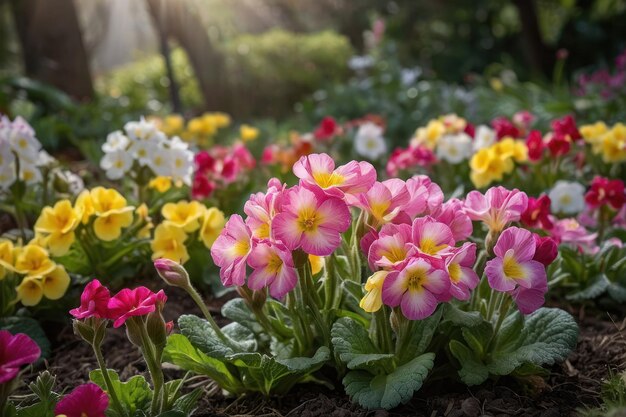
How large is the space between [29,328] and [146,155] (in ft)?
2.91

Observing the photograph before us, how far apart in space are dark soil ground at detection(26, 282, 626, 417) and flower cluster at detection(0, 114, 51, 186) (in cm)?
80

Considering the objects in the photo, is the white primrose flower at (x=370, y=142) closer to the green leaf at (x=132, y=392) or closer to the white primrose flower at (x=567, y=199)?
the white primrose flower at (x=567, y=199)

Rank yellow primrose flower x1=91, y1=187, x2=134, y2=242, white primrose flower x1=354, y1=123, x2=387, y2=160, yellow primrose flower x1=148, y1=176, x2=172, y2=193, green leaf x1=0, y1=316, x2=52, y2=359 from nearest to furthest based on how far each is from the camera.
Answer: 1. green leaf x1=0, y1=316, x2=52, y2=359
2. yellow primrose flower x1=91, y1=187, x2=134, y2=242
3. yellow primrose flower x1=148, y1=176, x2=172, y2=193
4. white primrose flower x1=354, y1=123, x2=387, y2=160

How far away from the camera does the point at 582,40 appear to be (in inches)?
428

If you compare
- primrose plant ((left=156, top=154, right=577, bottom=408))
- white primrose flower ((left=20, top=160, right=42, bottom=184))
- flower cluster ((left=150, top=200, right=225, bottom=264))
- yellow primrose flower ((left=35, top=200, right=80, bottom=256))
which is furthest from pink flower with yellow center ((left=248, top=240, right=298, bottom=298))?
white primrose flower ((left=20, top=160, right=42, bottom=184))

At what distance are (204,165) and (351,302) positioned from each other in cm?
165

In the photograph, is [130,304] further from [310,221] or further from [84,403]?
[310,221]

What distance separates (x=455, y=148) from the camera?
11.7 feet

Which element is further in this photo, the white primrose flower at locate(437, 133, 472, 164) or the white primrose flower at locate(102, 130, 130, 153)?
the white primrose flower at locate(437, 133, 472, 164)

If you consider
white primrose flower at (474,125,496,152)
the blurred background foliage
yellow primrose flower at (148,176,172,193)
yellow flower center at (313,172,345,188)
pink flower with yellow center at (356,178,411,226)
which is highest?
yellow flower center at (313,172,345,188)

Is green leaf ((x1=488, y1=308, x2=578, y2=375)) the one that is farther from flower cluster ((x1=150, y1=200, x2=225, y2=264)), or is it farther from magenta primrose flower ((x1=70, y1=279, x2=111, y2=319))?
flower cluster ((x1=150, y1=200, x2=225, y2=264))

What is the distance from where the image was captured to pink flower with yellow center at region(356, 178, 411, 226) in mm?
1665

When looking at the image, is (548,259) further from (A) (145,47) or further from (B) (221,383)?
(A) (145,47)

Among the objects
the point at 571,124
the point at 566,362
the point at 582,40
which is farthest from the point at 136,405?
the point at 582,40
